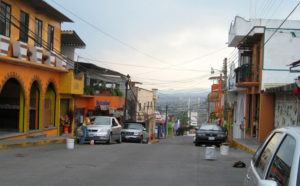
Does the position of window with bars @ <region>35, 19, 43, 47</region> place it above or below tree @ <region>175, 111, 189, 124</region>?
above

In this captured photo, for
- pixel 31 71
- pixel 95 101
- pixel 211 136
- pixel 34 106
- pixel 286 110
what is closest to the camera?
pixel 286 110

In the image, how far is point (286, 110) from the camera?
66.0 ft

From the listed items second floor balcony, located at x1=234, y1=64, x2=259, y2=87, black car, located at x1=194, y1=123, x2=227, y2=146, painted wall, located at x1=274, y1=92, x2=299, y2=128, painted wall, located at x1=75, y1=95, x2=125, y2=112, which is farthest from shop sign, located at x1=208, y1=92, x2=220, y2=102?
painted wall, located at x1=274, y1=92, x2=299, y2=128

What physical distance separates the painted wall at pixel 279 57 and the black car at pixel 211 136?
12.9ft

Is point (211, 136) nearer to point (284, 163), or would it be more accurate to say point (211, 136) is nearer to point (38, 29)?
point (38, 29)

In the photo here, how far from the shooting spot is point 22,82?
20.8 meters

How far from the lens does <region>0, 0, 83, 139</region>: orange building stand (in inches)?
758

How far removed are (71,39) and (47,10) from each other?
6.94m

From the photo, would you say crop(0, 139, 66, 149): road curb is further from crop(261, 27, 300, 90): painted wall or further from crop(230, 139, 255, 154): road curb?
crop(261, 27, 300, 90): painted wall

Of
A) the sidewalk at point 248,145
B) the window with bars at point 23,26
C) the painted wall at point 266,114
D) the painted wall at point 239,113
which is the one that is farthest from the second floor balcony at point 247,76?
the window with bars at point 23,26

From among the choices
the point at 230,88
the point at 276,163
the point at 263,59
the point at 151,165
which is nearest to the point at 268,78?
the point at 263,59

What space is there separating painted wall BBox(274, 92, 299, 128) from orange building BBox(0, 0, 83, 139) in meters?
12.9

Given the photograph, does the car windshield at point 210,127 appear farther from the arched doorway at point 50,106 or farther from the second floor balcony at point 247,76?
the arched doorway at point 50,106

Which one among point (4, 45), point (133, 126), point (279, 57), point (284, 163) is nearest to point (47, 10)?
point (4, 45)
